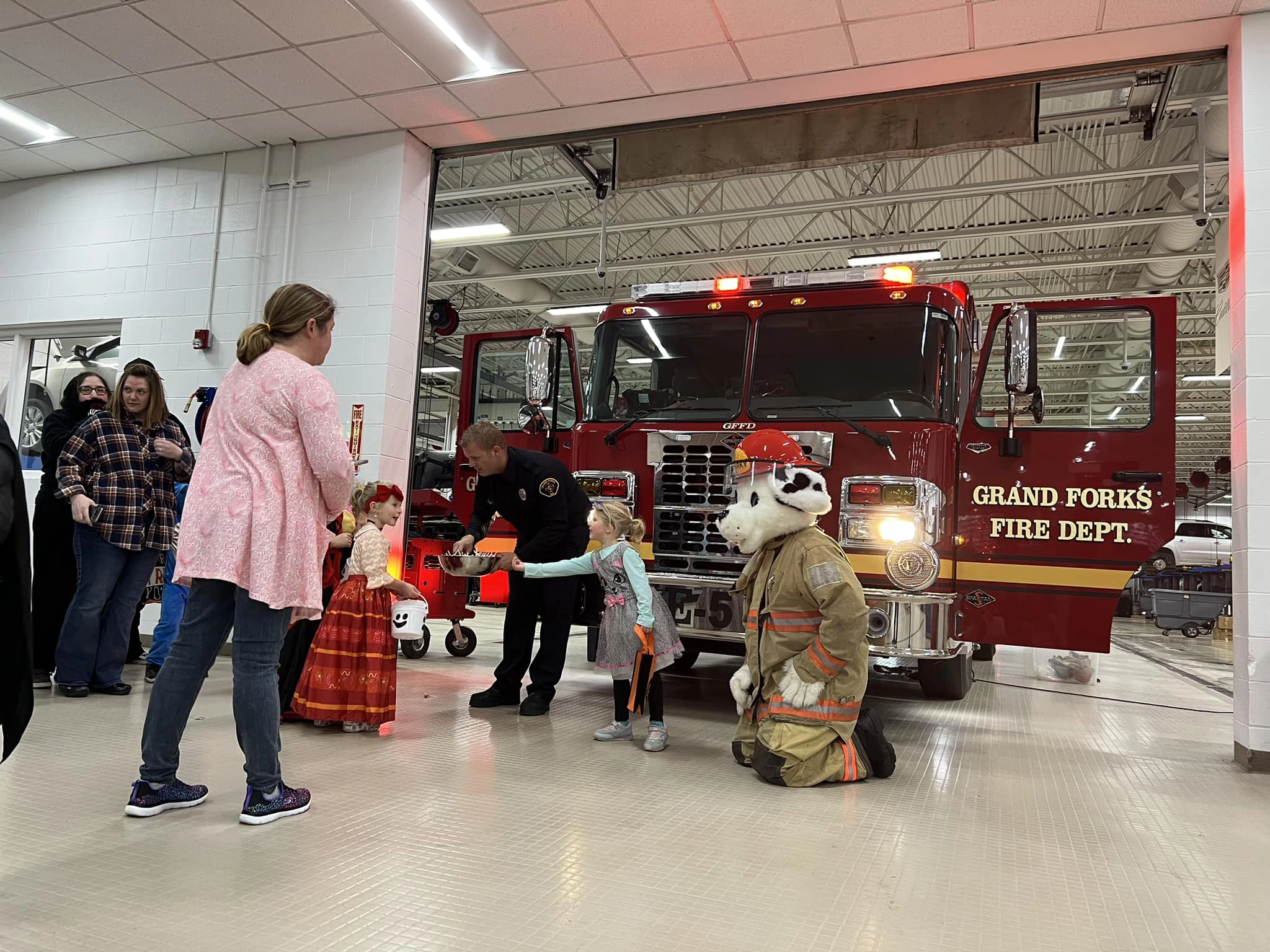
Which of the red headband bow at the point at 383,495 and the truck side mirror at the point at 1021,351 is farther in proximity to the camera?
the truck side mirror at the point at 1021,351

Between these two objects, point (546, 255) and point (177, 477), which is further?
point (546, 255)

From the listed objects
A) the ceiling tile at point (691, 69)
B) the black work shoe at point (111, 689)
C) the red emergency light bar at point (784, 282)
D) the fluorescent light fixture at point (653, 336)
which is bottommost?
the black work shoe at point (111, 689)

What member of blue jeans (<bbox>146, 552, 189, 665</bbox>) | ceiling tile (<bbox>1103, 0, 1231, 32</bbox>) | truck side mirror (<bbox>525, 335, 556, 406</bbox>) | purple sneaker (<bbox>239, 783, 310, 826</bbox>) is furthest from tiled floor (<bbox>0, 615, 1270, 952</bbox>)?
ceiling tile (<bbox>1103, 0, 1231, 32</bbox>)

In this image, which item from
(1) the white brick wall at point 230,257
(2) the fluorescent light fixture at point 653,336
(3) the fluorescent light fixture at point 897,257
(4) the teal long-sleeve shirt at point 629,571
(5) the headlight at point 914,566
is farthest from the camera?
(3) the fluorescent light fixture at point 897,257

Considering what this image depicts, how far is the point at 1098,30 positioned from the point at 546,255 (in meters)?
11.4

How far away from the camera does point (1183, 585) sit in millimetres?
18328

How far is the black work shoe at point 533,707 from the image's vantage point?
4609 millimetres

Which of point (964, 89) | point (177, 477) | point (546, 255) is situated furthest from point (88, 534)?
point (546, 255)

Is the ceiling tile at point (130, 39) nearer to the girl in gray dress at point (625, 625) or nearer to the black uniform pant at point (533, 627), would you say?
the black uniform pant at point (533, 627)

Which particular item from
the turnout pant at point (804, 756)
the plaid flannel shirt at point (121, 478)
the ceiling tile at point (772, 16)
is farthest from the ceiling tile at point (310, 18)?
the turnout pant at point (804, 756)

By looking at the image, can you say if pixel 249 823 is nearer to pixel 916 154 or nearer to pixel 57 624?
pixel 57 624

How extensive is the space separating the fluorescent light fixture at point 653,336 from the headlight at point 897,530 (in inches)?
67.6

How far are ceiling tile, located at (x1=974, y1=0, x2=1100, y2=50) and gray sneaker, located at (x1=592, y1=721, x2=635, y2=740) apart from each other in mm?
4185

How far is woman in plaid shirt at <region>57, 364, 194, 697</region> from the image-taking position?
4449mm
